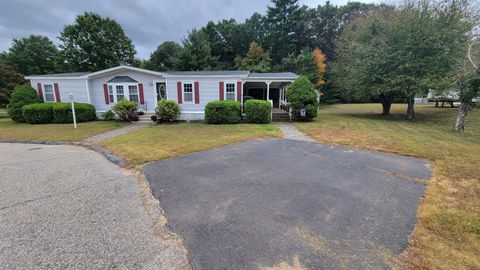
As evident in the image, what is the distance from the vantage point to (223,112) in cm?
1233

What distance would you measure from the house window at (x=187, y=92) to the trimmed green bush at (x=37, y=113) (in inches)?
317

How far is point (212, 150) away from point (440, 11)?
49.7ft

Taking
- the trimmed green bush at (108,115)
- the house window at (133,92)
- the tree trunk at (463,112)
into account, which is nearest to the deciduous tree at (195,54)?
the house window at (133,92)

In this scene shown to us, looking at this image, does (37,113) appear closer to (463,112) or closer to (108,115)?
(108,115)

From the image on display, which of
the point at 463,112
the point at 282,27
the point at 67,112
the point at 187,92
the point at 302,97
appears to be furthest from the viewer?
the point at 282,27

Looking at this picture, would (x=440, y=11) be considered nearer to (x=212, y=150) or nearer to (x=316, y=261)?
(x=212, y=150)

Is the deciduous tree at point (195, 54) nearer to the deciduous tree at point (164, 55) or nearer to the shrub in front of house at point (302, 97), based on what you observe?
the deciduous tree at point (164, 55)

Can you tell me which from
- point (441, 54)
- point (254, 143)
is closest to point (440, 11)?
point (441, 54)

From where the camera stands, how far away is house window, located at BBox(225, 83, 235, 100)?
46.2 ft

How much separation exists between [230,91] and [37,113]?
11.9 m

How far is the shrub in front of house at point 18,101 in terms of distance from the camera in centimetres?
1338

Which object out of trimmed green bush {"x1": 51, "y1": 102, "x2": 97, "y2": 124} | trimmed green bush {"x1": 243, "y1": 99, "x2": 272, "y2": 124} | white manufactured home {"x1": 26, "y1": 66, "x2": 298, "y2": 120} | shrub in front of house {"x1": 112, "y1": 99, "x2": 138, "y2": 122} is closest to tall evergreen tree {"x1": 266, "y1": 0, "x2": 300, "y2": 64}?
white manufactured home {"x1": 26, "y1": 66, "x2": 298, "y2": 120}

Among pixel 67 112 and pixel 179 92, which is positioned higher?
pixel 179 92

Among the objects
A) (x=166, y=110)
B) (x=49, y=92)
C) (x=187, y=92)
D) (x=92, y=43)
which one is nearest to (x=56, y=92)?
(x=49, y=92)
